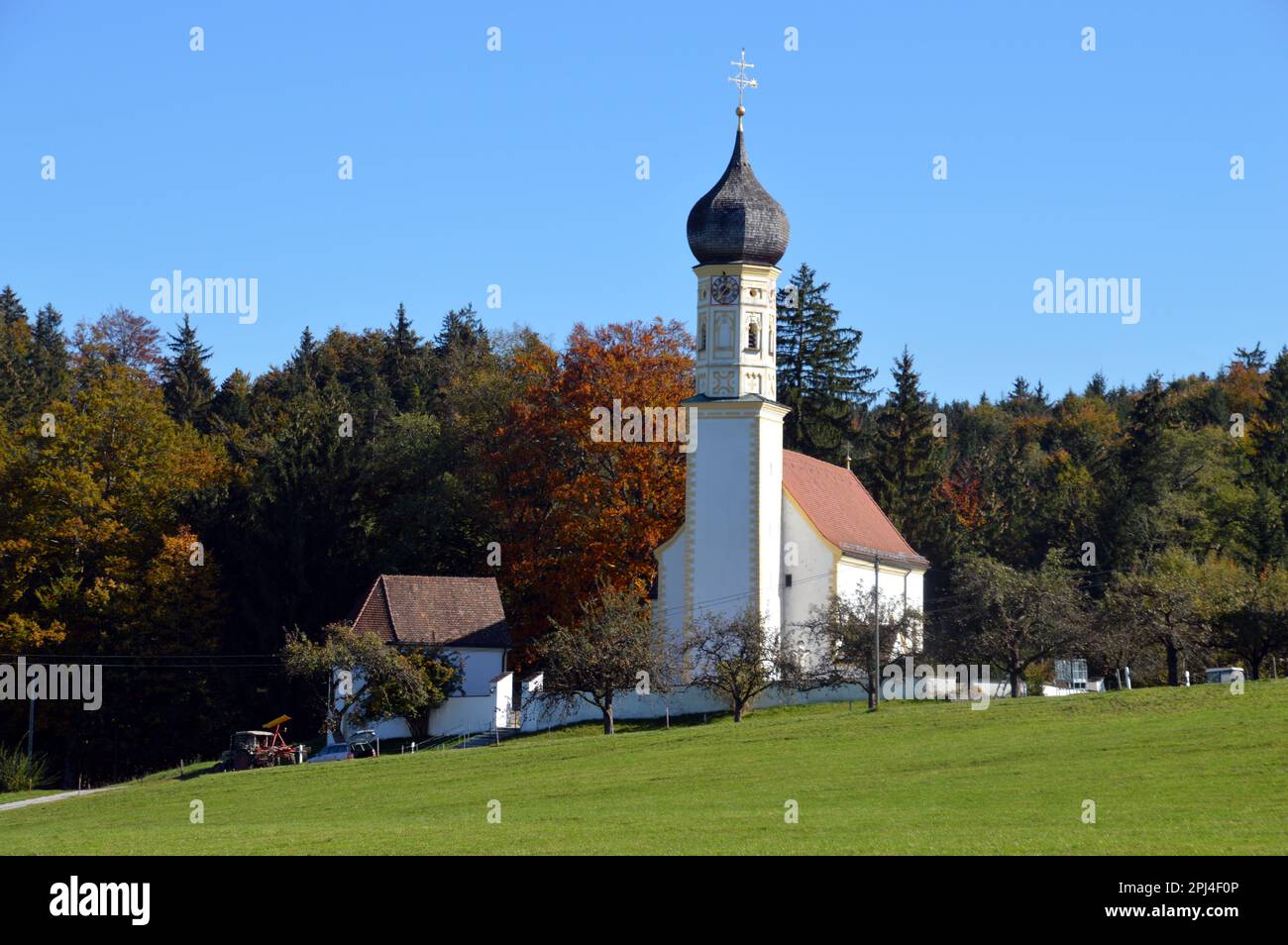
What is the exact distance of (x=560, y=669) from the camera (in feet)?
163

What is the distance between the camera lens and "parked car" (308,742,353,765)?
50031 millimetres

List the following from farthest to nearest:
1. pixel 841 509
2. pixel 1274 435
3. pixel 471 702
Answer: pixel 1274 435 → pixel 841 509 → pixel 471 702

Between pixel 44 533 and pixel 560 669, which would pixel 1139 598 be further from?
pixel 44 533

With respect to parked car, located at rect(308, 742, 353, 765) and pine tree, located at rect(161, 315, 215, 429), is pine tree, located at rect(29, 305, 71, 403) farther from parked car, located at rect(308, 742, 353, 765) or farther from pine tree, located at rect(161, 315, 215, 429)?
parked car, located at rect(308, 742, 353, 765)

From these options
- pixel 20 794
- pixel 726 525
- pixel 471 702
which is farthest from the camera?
pixel 471 702

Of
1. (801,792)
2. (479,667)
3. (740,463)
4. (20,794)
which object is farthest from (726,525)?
(801,792)

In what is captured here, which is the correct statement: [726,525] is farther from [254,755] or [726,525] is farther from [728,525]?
[254,755]

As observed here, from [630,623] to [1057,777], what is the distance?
2077 centimetres

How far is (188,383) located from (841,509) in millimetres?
40768

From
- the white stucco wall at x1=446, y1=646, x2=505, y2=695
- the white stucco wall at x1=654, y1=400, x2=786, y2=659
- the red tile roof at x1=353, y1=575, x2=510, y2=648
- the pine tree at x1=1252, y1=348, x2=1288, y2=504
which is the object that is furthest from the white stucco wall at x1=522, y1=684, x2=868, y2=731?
the pine tree at x1=1252, y1=348, x2=1288, y2=504

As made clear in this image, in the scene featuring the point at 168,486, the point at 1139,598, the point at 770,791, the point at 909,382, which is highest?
the point at 909,382

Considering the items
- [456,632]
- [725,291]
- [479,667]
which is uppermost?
[725,291]

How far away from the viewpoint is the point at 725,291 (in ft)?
180
